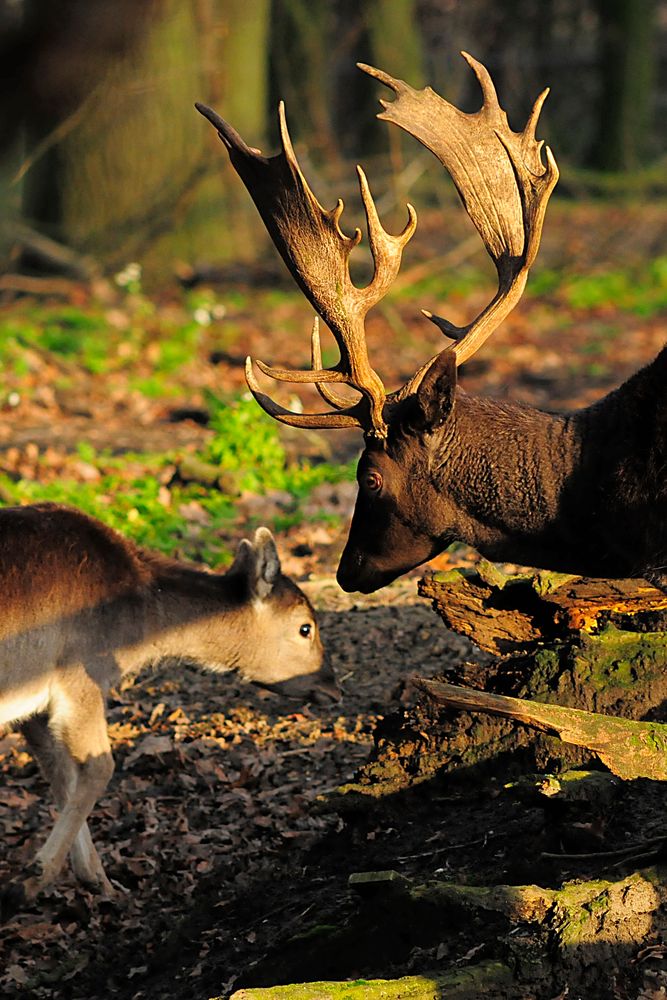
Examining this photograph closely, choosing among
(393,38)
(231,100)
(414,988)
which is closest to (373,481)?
(414,988)

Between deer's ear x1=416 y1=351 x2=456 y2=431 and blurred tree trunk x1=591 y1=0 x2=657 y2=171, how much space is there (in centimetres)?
2362

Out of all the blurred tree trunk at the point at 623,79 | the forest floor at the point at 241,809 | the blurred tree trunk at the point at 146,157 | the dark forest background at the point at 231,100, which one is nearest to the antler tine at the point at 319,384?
the forest floor at the point at 241,809

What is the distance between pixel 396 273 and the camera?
535 cm

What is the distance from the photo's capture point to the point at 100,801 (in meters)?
6.57

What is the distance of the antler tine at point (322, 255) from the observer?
5.31 meters

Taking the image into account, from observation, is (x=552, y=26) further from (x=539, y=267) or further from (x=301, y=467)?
(x=301, y=467)

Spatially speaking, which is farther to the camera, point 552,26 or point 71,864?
point 552,26

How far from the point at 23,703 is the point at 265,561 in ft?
4.75

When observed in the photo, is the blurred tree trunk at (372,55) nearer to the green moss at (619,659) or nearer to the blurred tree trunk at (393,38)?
the blurred tree trunk at (393,38)

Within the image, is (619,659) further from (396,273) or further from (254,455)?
(254,455)

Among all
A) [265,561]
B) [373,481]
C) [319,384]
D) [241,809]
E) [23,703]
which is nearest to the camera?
[319,384]

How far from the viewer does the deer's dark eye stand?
540 cm

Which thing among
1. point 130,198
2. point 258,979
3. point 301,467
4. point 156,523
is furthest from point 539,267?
point 258,979

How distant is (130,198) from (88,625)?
11508 mm
